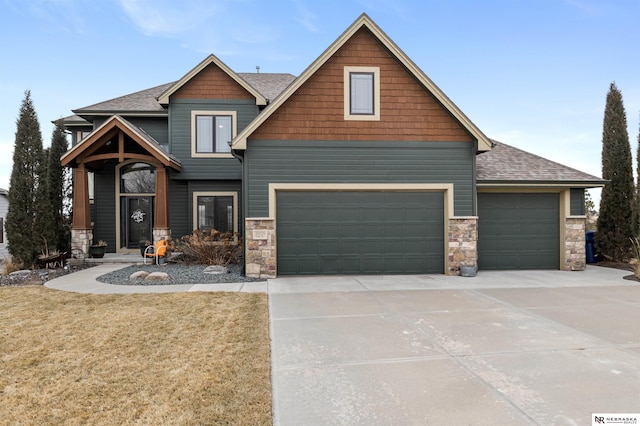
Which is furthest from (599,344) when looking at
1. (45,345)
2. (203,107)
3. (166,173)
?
(203,107)

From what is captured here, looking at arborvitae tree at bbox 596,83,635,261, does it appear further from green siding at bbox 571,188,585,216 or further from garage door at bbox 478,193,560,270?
garage door at bbox 478,193,560,270

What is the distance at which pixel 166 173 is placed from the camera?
39.8 feet

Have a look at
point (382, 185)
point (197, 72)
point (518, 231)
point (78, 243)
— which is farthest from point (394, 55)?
point (78, 243)

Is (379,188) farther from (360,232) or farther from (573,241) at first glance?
(573,241)

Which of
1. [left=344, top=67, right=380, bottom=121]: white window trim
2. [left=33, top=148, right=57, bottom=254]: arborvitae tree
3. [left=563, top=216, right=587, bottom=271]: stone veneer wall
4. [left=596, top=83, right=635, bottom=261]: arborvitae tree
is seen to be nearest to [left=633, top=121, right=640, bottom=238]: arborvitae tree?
[left=596, top=83, right=635, bottom=261]: arborvitae tree

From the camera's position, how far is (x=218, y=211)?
1382 cm

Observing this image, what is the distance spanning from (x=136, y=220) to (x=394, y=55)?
11.8 m

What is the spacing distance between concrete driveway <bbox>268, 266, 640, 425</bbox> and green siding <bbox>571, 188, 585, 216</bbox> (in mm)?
3767

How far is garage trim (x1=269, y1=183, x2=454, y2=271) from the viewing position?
31.6ft

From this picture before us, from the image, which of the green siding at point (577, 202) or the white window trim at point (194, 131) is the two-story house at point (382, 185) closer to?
the green siding at point (577, 202)

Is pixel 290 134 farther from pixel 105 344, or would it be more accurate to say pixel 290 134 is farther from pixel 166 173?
pixel 105 344

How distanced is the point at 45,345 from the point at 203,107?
34.8ft

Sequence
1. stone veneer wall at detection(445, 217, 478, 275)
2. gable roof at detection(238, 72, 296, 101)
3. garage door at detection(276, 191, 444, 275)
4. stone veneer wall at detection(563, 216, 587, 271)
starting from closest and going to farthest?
garage door at detection(276, 191, 444, 275) → stone veneer wall at detection(445, 217, 478, 275) → stone veneer wall at detection(563, 216, 587, 271) → gable roof at detection(238, 72, 296, 101)

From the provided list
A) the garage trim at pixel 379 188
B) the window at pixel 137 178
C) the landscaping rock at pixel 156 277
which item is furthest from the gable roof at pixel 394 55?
the window at pixel 137 178
